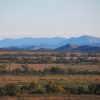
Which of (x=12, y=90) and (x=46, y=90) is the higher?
(x=12, y=90)

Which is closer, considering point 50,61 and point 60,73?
point 60,73

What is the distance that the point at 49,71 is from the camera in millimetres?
49125

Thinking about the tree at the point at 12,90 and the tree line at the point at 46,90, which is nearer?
the tree at the point at 12,90

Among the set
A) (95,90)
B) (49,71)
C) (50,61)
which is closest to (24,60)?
(50,61)

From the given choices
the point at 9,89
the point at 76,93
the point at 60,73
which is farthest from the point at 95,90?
the point at 60,73

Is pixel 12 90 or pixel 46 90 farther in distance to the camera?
pixel 46 90

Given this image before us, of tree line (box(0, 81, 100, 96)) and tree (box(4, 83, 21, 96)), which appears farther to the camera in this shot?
tree line (box(0, 81, 100, 96))

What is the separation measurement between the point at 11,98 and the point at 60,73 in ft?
79.6

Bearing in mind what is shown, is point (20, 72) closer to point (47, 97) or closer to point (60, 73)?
point (60, 73)

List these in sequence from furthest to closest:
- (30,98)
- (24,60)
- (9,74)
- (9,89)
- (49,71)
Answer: (24,60)
(49,71)
(9,74)
(9,89)
(30,98)

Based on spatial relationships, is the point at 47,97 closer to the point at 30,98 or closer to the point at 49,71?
the point at 30,98

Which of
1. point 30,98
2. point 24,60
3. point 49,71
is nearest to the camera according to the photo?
point 30,98

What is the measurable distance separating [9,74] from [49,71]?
759 cm

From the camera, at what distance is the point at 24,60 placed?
76438 mm
